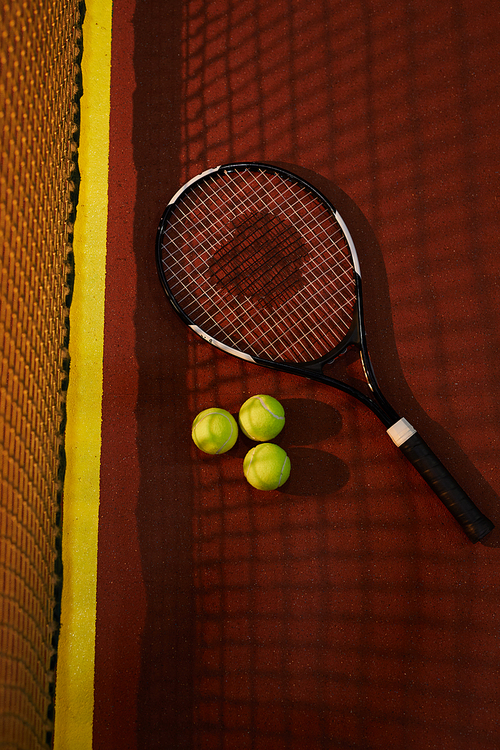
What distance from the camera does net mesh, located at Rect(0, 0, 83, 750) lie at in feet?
4.54

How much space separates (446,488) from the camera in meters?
1.49

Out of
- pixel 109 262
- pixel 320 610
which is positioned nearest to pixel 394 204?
pixel 109 262

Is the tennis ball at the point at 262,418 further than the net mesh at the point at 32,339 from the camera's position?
Yes

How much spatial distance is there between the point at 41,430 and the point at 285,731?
1.13m

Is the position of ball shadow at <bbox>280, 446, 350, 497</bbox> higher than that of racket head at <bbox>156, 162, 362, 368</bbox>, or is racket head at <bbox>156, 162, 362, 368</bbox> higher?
racket head at <bbox>156, 162, 362, 368</bbox>

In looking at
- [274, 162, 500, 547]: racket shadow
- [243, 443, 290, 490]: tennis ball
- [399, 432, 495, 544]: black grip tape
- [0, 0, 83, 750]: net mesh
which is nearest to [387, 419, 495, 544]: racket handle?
[399, 432, 495, 544]: black grip tape

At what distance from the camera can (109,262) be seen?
5.72ft

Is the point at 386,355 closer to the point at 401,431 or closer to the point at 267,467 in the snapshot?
the point at 401,431

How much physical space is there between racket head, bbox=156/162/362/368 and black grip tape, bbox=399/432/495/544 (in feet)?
1.28

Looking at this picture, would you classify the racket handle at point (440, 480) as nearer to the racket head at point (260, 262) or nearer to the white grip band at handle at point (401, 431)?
the white grip band at handle at point (401, 431)

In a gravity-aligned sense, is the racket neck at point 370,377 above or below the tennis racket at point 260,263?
below

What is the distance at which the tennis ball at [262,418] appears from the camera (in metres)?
1.54

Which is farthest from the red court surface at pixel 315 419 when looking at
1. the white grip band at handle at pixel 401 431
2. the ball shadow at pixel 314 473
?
the white grip band at handle at pixel 401 431

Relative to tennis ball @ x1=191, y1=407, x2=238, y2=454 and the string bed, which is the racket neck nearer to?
the string bed
